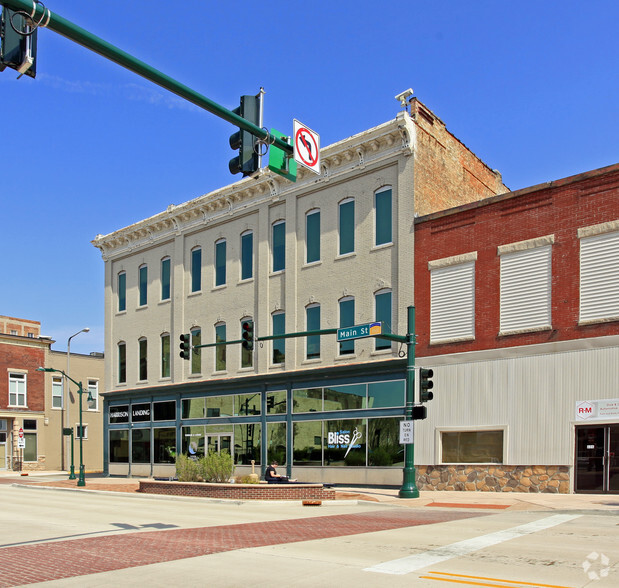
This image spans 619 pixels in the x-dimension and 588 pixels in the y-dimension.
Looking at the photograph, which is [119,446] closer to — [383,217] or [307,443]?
[307,443]

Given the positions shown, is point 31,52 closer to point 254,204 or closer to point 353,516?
point 353,516

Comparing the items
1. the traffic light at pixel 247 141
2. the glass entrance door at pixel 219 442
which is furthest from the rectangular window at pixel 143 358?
the traffic light at pixel 247 141

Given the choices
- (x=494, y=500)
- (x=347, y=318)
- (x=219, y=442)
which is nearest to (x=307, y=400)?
(x=347, y=318)

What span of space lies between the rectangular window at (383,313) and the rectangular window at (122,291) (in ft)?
63.9

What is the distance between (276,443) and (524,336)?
13039mm

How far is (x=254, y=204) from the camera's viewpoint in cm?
3506

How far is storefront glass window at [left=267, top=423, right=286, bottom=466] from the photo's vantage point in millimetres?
32125

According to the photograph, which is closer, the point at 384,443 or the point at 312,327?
the point at 384,443

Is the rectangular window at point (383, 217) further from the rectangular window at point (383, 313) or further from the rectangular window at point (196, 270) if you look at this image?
the rectangular window at point (196, 270)

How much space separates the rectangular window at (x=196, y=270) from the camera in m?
38.3

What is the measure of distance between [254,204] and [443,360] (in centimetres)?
1326

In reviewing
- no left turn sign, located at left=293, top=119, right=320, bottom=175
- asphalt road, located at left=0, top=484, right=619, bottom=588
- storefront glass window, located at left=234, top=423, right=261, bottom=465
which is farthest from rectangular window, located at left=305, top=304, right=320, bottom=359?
no left turn sign, located at left=293, top=119, right=320, bottom=175

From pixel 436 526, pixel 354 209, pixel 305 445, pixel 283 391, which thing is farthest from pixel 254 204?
pixel 436 526

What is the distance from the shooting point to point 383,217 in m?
29.6
